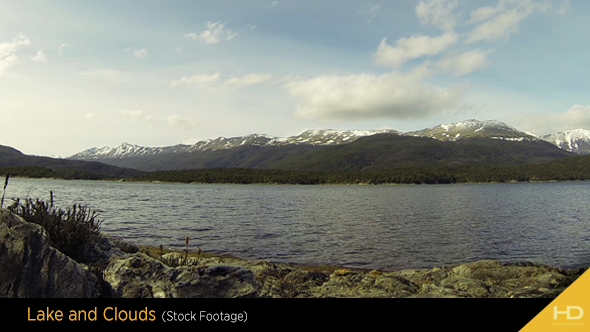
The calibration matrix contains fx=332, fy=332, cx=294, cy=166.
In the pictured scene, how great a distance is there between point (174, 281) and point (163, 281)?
1.10ft

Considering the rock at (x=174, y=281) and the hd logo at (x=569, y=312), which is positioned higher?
the rock at (x=174, y=281)

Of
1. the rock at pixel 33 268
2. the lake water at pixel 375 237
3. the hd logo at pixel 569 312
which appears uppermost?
the rock at pixel 33 268

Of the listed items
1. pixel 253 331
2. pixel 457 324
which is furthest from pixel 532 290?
pixel 253 331

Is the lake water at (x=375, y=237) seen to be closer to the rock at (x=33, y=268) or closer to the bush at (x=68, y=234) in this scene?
the bush at (x=68, y=234)

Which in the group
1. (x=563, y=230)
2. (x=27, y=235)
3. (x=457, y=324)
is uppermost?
(x=27, y=235)

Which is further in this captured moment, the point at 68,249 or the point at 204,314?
the point at 68,249

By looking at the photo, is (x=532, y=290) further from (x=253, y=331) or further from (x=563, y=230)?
(x=563, y=230)

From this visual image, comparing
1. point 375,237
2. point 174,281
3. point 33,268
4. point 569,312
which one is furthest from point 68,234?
point 375,237

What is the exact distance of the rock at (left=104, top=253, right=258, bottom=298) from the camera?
841cm

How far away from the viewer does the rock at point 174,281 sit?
841cm

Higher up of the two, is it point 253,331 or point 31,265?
point 31,265

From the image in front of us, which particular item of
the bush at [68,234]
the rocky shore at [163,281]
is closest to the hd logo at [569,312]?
the rocky shore at [163,281]

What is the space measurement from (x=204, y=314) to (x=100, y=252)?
777 centimetres

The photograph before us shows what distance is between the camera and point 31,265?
283 inches
